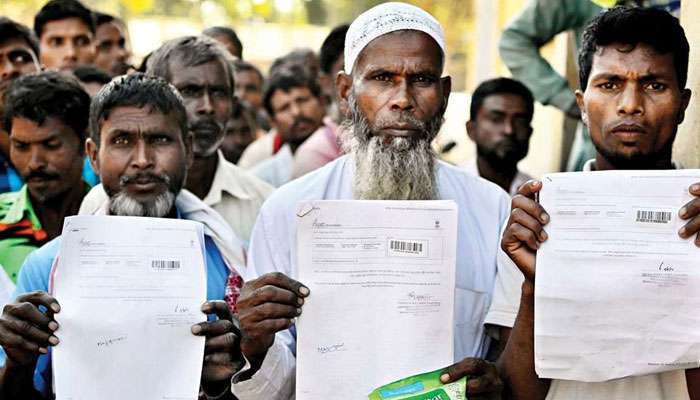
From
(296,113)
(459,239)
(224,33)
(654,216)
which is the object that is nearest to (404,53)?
(459,239)

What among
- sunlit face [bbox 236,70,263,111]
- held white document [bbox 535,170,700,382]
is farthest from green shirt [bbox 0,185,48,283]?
sunlit face [bbox 236,70,263,111]

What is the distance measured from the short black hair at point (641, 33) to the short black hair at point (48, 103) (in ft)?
7.52

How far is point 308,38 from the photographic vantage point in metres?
14.8

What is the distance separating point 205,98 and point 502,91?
1710mm

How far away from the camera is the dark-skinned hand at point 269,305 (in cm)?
291

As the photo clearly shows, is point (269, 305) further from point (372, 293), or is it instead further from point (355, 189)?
point (355, 189)

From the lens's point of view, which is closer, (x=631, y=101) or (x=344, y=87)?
(x=631, y=101)

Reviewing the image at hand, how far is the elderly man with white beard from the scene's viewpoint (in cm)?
336

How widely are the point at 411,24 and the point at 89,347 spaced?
1492 mm

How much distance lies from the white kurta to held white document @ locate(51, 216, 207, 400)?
1.18 ft

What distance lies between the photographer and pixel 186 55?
5.05 m

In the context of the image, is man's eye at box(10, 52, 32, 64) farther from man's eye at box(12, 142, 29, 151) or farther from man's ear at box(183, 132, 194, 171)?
man's ear at box(183, 132, 194, 171)

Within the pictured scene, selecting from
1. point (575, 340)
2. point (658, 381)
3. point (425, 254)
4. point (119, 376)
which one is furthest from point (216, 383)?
point (658, 381)

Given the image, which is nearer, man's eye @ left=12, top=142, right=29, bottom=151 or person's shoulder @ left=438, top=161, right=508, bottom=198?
person's shoulder @ left=438, top=161, right=508, bottom=198
